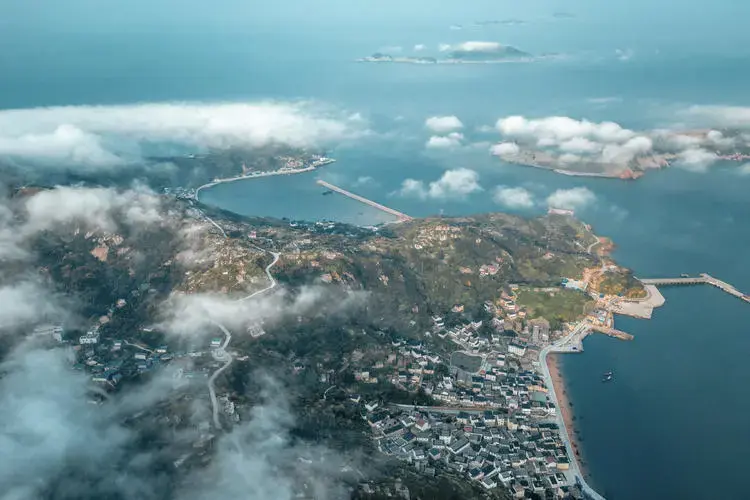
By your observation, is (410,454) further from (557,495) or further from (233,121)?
(233,121)

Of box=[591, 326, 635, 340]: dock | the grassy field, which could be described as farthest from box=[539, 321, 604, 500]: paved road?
the grassy field

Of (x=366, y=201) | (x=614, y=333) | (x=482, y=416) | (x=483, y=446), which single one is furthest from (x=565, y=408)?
(x=366, y=201)

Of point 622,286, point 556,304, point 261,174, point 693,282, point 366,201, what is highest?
point 622,286

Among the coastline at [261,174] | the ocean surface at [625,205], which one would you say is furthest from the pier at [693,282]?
→ the coastline at [261,174]

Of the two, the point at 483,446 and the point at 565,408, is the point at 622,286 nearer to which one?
the point at 565,408

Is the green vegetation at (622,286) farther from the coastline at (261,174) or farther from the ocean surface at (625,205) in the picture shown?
the coastline at (261,174)

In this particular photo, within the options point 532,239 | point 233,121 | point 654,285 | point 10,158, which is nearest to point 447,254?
point 532,239

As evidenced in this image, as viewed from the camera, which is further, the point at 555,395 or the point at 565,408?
the point at 555,395
